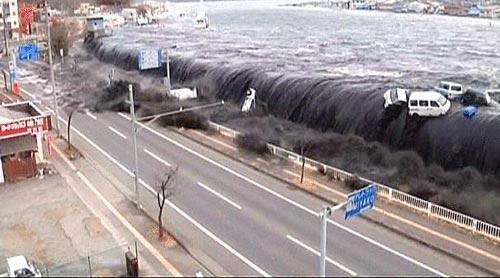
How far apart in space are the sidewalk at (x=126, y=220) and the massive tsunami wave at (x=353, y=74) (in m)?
11.8

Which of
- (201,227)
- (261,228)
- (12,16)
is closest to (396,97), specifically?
(261,228)

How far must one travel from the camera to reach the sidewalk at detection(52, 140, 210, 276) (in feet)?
54.4

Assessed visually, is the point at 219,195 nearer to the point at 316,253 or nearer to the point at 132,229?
the point at 132,229

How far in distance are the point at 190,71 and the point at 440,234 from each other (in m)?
35.2

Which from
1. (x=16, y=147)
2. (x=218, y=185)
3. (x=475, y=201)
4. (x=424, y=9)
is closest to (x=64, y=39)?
(x=16, y=147)

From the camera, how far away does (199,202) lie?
2195 centimetres

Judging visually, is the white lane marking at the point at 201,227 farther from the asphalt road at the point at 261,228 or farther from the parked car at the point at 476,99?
the parked car at the point at 476,99

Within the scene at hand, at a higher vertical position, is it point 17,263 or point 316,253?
point 17,263

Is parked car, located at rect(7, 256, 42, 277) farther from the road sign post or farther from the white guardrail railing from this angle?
the white guardrail railing

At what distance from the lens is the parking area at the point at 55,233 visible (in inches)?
658

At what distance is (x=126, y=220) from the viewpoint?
2047 centimetres

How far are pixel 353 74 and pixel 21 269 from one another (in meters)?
31.8

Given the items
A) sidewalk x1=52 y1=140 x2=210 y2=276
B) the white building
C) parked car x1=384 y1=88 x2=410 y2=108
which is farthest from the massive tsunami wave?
the white building

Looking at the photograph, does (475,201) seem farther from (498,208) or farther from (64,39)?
(64,39)
